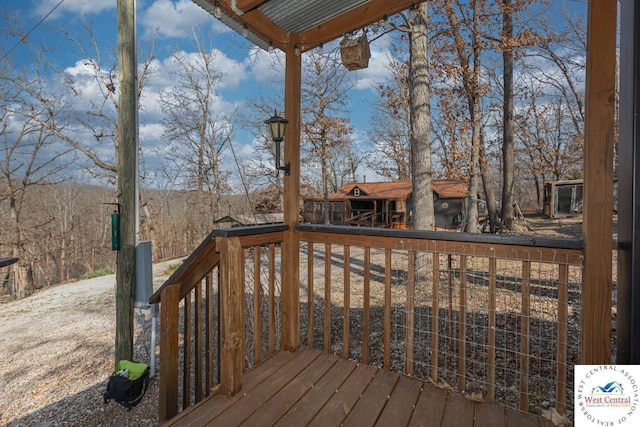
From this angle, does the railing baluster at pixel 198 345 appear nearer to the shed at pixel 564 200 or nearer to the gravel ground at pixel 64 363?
the gravel ground at pixel 64 363

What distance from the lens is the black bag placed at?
2727 mm

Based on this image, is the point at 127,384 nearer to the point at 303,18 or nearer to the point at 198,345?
the point at 198,345

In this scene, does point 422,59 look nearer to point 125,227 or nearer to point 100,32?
point 125,227

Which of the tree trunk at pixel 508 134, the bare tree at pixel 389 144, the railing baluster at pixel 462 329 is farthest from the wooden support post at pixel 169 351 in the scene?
the bare tree at pixel 389 144

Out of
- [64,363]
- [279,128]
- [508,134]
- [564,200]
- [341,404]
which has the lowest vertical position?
[64,363]

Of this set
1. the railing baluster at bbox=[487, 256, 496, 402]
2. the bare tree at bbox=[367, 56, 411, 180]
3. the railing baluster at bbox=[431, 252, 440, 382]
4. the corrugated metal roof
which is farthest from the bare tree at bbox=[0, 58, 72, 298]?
the bare tree at bbox=[367, 56, 411, 180]

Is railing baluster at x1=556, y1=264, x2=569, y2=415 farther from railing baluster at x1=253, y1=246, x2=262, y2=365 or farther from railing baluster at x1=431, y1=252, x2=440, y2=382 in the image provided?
railing baluster at x1=253, y1=246, x2=262, y2=365

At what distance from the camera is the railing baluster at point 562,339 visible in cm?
148

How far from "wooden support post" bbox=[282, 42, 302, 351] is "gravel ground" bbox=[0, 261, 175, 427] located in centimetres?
167

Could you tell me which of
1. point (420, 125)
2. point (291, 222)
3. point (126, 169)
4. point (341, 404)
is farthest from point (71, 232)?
point (341, 404)

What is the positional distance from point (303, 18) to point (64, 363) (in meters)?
5.32

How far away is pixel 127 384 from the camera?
9.02ft

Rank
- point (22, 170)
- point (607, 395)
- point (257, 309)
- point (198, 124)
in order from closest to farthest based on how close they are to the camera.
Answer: point (607, 395)
point (257, 309)
point (198, 124)
point (22, 170)

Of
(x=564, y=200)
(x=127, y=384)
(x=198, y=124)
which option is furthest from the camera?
(x=564, y=200)
